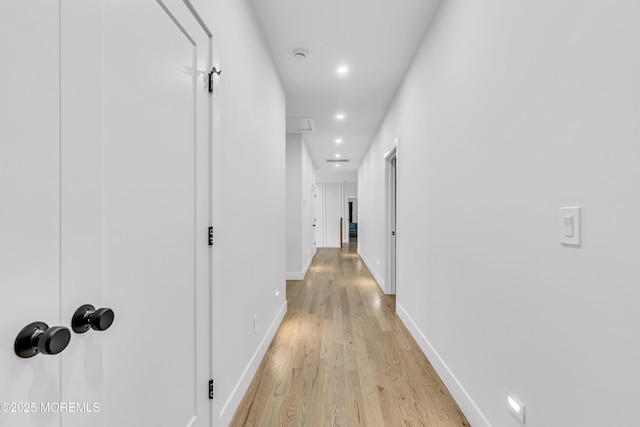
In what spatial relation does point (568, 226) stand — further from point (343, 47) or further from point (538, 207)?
point (343, 47)

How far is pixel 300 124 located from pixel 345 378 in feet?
12.7

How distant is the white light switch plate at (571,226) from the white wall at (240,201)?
1435mm

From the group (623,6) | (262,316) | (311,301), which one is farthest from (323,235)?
(623,6)

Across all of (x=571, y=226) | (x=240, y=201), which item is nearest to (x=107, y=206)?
(x=240, y=201)

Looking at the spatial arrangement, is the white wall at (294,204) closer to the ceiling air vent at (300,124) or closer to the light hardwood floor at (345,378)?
the ceiling air vent at (300,124)

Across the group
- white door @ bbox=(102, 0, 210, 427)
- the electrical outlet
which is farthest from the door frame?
white door @ bbox=(102, 0, 210, 427)

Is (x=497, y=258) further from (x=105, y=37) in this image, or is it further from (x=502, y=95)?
(x=105, y=37)

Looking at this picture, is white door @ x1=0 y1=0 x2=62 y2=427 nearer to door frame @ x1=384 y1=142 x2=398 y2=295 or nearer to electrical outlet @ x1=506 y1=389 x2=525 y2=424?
electrical outlet @ x1=506 y1=389 x2=525 y2=424

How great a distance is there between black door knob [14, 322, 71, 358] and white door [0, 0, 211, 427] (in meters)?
0.01

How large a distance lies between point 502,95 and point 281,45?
207cm

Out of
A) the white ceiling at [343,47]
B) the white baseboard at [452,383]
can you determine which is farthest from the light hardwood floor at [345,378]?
the white ceiling at [343,47]

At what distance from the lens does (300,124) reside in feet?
16.4

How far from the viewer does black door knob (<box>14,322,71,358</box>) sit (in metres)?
0.58

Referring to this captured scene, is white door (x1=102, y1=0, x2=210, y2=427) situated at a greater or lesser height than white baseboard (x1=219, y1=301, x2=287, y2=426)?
greater
